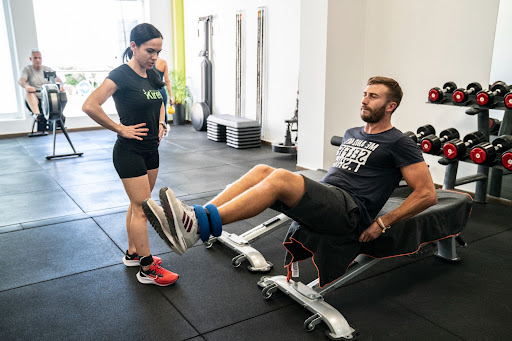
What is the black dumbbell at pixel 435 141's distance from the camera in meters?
3.42

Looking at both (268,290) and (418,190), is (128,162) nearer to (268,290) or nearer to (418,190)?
(268,290)

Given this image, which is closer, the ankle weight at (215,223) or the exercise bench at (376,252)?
the ankle weight at (215,223)

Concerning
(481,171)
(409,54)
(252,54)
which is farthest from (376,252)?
(252,54)

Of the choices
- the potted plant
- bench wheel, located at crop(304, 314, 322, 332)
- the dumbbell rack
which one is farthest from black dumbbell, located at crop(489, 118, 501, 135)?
the potted plant

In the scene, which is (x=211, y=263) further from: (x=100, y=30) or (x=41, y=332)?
(x=100, y=30)

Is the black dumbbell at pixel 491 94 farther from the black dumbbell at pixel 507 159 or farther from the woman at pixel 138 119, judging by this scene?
the woman at pixel 138 119

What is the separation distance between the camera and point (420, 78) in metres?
4.06

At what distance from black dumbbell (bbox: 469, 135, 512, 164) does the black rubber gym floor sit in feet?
1.54

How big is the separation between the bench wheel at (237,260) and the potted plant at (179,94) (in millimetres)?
5630

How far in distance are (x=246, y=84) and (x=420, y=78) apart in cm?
292

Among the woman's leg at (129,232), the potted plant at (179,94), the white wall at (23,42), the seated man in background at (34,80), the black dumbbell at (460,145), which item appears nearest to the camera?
the woman's leg at (129,232)

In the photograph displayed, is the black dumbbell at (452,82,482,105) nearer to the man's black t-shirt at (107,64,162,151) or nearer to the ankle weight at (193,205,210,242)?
the man's black t-shirt at (107,64,162,151)

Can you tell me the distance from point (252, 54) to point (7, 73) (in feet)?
12.8

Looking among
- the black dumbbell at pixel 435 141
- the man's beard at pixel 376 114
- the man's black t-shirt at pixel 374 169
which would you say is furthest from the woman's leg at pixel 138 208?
the black dumbbell at pixel 435 141
